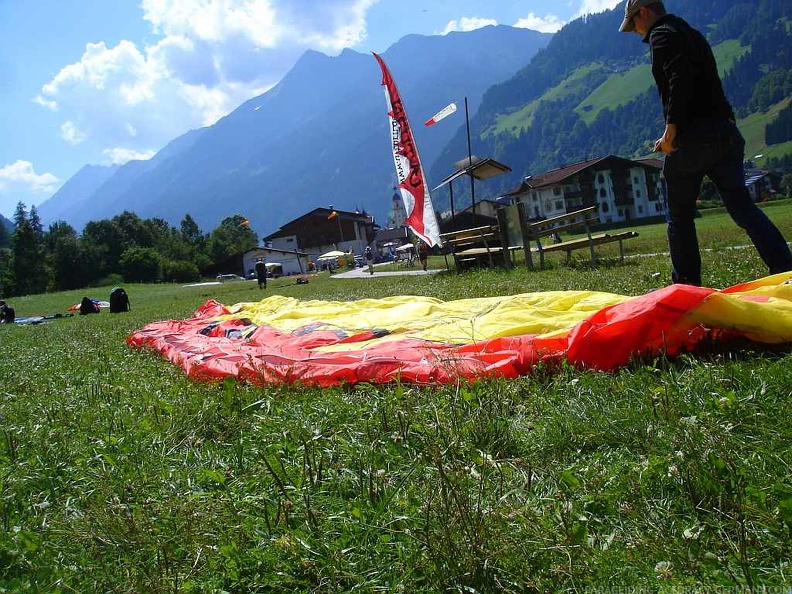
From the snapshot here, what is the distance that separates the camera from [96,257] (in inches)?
2874

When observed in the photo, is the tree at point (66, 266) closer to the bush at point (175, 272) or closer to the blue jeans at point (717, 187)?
the bush at point (175, 272)

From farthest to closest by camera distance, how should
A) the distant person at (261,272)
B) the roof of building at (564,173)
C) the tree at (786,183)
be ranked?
the tree at (786,183)
the roof of building at (564,173)
the distant person at (261,272)

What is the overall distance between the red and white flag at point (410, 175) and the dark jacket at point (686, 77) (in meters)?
8.28

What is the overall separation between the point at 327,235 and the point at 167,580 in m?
80.0

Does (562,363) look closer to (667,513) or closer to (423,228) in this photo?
(667,513)

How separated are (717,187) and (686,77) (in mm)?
834

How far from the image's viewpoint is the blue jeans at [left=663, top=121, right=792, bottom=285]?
404 centimetres

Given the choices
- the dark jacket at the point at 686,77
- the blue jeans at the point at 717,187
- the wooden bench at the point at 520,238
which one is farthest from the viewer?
the wooden bench at the point at 520,238

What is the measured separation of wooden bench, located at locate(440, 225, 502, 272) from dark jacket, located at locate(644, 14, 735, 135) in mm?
7648

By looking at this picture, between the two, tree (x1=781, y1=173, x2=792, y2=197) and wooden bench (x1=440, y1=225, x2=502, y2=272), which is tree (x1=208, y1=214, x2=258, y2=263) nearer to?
wooden bench (x1=440, y1=225, x2=502, y2=272)

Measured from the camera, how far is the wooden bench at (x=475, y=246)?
12328 mm

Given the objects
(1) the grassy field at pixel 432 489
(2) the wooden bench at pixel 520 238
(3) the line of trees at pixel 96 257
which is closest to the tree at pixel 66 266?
(3) the line of trees at pixel 96 257

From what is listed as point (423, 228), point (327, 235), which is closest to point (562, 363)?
point (423, 228)

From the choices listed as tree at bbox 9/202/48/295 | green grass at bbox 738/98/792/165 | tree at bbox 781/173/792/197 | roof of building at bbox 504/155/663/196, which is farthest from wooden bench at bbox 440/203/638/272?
green grass at bbox 738/98/792/165
